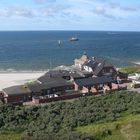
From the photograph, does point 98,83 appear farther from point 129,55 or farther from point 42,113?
point 129,55

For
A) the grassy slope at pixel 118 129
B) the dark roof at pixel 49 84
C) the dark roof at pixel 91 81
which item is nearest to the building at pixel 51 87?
the dark roof at pixel 49 84

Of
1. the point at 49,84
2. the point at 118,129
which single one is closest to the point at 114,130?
the point at 118,129

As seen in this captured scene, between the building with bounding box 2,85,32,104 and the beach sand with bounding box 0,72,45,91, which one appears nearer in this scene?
the building with bounding box 2,85,32,104

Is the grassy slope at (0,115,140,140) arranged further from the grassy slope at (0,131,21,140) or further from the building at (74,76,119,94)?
the building at (74,76,119,94)

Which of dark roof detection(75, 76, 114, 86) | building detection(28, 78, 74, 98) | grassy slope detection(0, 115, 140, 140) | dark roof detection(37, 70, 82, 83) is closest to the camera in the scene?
grassy slope detection(0, 115, 140, 140)

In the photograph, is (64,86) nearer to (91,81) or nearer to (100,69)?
(91,81)

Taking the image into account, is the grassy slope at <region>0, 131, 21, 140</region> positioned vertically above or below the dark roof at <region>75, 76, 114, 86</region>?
below

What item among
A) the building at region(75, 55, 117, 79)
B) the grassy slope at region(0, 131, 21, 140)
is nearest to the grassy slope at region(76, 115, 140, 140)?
the grassy slope at region(0, 131, 21, 140)

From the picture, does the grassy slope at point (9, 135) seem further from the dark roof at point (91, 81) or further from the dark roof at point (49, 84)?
the dark roof at point (91, 81)
